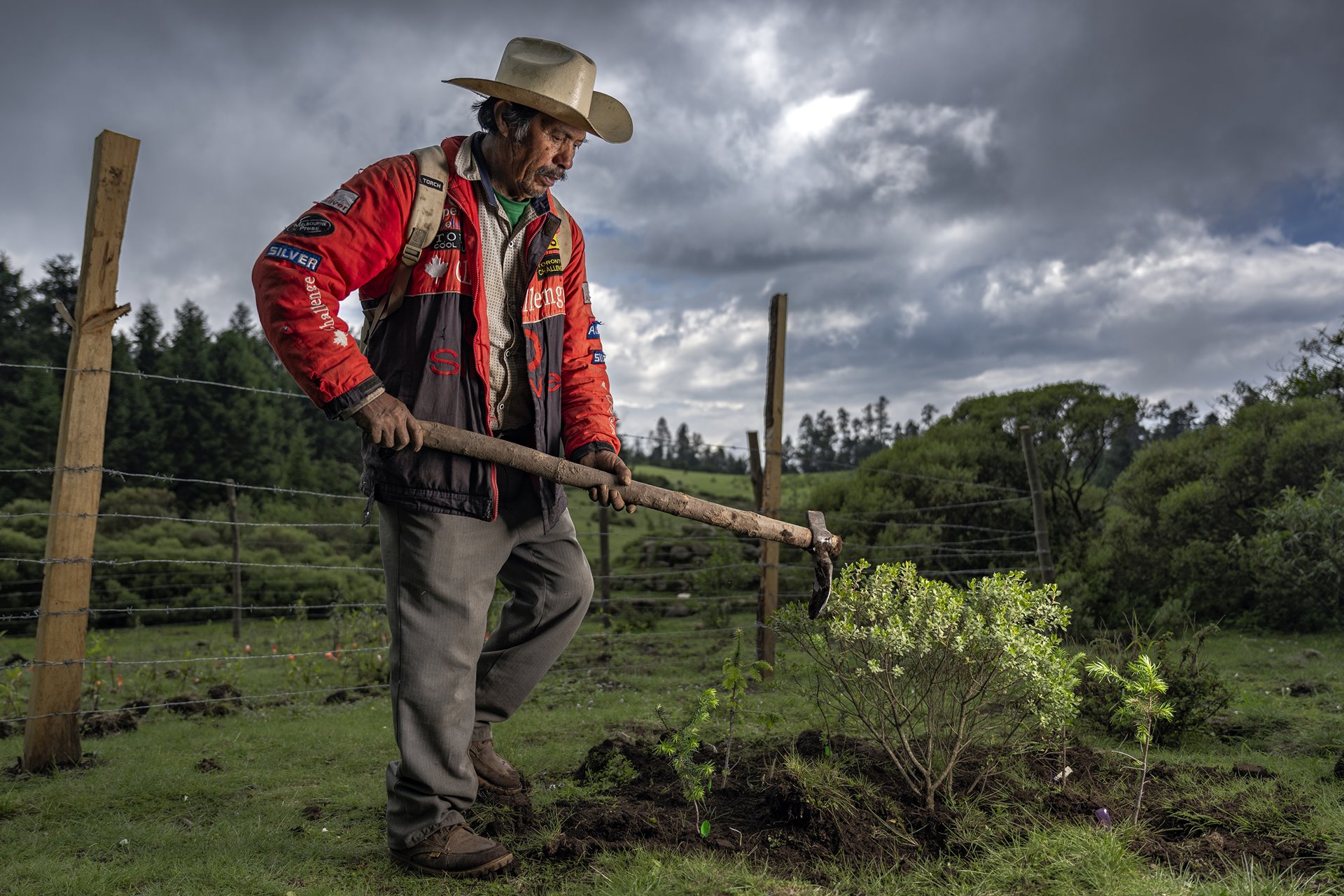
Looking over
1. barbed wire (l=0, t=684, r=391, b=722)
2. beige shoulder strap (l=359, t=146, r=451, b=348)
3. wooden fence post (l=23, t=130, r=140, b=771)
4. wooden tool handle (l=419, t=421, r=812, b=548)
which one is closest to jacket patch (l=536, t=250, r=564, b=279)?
beige shoulder strap (l=359, t=146, r=451, b=348)

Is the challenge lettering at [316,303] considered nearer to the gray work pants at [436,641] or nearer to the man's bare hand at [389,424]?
the man's bare hand at [389,424]

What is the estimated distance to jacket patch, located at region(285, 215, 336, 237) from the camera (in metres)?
2.89

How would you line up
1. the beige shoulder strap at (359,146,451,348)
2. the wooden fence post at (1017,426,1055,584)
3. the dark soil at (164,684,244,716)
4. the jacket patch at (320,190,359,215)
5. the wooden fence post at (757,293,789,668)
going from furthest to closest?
the wooden fence post at (1017,426,1055,584), the wooden fence post at (757,293,789,668), the dark soil at (164,684,244,716), the beige shoulder strap at (359,146,451,348), the jacket patch at (320,190,359,215)

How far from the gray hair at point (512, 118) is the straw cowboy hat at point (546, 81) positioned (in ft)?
0.13

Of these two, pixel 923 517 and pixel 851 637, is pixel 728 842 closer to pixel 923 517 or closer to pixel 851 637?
pixel 851 637

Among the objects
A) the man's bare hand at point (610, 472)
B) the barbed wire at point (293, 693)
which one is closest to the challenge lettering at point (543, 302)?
the man's bare hand at point (610, 472)

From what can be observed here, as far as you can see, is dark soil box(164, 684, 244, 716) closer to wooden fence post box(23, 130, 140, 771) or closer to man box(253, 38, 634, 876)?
wooden fence post box(23, 130, 140, 771)

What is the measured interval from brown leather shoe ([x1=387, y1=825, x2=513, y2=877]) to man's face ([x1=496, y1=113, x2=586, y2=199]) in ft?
7.16

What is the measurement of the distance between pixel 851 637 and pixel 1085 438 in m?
8.17

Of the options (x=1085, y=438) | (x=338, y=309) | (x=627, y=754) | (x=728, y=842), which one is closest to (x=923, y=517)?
(x=1085, y=438)

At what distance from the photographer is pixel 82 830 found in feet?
11.5

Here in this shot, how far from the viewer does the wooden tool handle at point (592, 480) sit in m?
3.01

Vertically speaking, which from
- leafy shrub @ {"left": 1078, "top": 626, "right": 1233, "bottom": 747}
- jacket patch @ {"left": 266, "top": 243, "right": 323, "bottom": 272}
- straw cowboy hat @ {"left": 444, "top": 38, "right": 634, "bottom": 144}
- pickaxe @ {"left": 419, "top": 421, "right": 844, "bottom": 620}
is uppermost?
straw cowboy hat @ {"left": 444, "top": 38, "right": 634, "bottom": 144}

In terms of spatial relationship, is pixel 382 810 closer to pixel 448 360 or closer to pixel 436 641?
pixel 436 641
